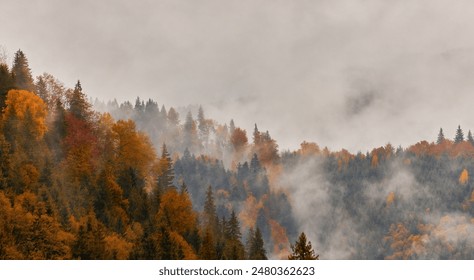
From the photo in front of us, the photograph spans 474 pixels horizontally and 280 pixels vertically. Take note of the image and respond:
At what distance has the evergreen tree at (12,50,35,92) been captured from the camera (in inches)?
3836

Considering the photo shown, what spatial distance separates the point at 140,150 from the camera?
102000 millimetres

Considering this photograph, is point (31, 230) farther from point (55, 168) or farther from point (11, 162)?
point (55, 168)

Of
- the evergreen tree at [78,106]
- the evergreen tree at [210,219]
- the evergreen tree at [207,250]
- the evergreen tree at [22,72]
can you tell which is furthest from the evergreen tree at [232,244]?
the evergreen tree at [22,72]

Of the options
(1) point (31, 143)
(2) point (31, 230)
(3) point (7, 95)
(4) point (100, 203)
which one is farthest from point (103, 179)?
(2) point (31, 230)

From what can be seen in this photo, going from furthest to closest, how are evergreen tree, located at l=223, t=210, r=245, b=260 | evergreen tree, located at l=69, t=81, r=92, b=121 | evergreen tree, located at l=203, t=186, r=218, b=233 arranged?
1. evergreen tree, located at l=203, t=186, r=218, b=233
2. evergreen tree, located at l=223, t=210, r=245, b=260
3. evergreen tree, located at l=69, t=81, r=92, b=121

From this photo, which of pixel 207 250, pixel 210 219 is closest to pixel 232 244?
pixel 207 250

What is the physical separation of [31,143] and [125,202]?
1612 cm

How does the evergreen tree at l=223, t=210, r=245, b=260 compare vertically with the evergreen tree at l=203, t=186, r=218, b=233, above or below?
below

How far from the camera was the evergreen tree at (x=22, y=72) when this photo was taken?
9744cm

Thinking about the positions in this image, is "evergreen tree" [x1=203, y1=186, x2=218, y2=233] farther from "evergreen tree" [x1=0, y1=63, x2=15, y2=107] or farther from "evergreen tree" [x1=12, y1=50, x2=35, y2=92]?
"evergreen tree" [x1=0, y1=63, x2=15, y2=107]

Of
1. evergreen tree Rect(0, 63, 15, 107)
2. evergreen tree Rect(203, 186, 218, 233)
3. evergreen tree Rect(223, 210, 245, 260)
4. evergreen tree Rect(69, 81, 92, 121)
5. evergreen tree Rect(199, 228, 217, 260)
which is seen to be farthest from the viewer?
evergreen tree Rect(203, 186, 218, 233)

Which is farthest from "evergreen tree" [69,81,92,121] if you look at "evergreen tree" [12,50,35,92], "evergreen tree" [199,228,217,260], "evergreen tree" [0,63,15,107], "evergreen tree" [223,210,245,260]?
"evergreen tree" [223,210,245,260]

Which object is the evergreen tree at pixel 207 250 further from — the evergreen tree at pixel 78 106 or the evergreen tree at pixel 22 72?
the evergreen tree at pixel 22 72
